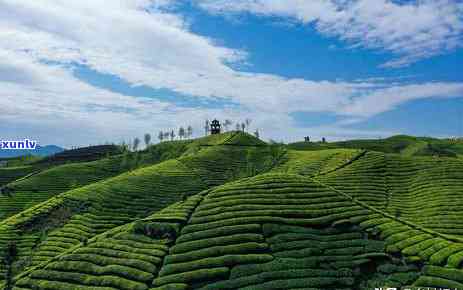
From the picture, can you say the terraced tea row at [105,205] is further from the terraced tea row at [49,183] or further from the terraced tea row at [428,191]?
the terraced tea row at [428,191]

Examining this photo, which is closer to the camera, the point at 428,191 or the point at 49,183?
the point at 428,191

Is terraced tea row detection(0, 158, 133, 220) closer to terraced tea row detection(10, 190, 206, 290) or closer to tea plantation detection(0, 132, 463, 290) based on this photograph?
tea plantation detection(0, 132, 463, 290)

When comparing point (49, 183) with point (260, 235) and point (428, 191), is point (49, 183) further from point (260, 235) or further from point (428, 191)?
point (428, 191)

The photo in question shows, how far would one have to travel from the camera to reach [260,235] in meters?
71.1

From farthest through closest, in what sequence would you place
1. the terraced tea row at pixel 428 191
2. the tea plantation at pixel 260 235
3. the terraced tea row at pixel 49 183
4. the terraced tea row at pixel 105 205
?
1. the terraced tea row at pixel 49 183
2. the terraced tea row at pixel 105 205
3. the terraced tea row at pixel 428 191
4. the tea plantation at pixel 260 235

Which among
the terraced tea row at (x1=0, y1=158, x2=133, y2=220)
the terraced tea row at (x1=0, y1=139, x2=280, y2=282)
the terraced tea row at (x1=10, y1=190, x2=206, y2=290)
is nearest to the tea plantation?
the terraced tea row at (x1=10, y1=190, x2=206, y2=290)

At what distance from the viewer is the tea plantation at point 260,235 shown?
63.0m

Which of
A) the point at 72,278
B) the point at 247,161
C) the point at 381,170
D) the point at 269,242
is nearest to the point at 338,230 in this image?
the point at 269,242

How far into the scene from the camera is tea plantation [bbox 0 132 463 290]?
6297cm

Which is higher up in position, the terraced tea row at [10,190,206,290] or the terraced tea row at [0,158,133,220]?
Result: the terraced tea row at [0,158,133,220]

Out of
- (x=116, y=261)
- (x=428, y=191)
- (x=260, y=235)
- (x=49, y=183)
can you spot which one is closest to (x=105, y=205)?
(x=116, y=261)

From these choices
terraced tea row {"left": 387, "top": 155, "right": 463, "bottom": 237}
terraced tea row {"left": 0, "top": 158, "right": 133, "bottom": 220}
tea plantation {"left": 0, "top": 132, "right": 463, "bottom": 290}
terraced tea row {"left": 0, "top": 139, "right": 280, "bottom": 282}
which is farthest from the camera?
terraced tea row {"left": 0, "top": 158, "right": 133, "bottom": 220}

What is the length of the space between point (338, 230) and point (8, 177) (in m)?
150

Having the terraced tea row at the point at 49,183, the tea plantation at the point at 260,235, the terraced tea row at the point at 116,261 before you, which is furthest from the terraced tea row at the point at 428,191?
the terraced tea row at the point at 49,183
